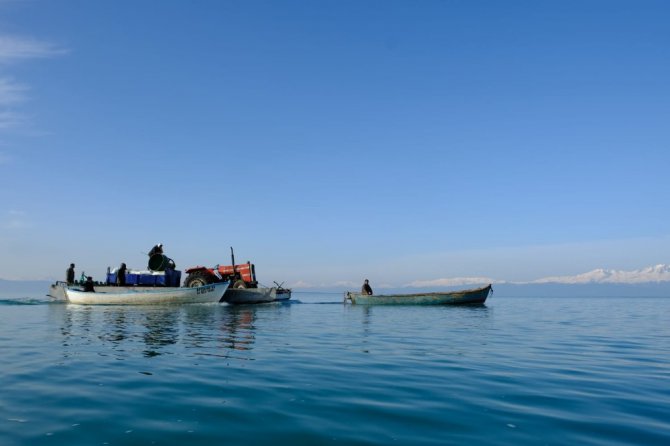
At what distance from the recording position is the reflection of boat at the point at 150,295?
38438 mm

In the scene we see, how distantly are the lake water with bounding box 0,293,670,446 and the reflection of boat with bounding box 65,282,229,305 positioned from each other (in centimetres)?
2281

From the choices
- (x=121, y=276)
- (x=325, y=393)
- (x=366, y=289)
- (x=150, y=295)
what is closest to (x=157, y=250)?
(x=121, y=276)

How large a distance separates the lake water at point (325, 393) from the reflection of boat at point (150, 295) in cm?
2281

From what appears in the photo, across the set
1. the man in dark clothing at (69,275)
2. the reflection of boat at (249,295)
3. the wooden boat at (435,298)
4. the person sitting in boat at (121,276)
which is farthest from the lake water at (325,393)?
the man in dark clothing at (69,275)

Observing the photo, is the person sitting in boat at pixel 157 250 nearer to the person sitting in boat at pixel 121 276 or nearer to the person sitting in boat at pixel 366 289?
the person sitting in boat at pixel 121 276

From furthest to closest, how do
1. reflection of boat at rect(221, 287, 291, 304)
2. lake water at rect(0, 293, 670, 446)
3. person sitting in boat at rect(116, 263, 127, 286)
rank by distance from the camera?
1. reflection of boat at rect(221, 287, 291, 304)
2. person sitting in boat at rect(116, 263, 127, 286)
3. lake water at rect(0, 293, 670, 446)

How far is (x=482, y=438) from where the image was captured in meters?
5.90

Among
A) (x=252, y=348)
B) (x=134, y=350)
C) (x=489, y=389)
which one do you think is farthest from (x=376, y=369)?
(x=134, y=350)

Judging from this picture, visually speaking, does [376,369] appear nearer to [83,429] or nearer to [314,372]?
[314,372]

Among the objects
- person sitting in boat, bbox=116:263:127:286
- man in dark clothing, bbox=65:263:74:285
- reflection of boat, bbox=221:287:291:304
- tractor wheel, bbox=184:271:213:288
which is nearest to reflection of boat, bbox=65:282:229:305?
person sitting in boat, bbox=116:263:127:286

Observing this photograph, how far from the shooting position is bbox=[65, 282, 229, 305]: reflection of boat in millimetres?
38438

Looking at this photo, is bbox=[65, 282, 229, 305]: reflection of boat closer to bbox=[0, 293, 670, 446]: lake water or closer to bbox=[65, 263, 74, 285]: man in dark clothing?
bbox=[65, 263, 74, 285]: man in dark clothing

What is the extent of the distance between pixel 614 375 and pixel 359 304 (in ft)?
121

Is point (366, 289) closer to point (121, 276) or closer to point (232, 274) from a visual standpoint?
point (232, 274)
